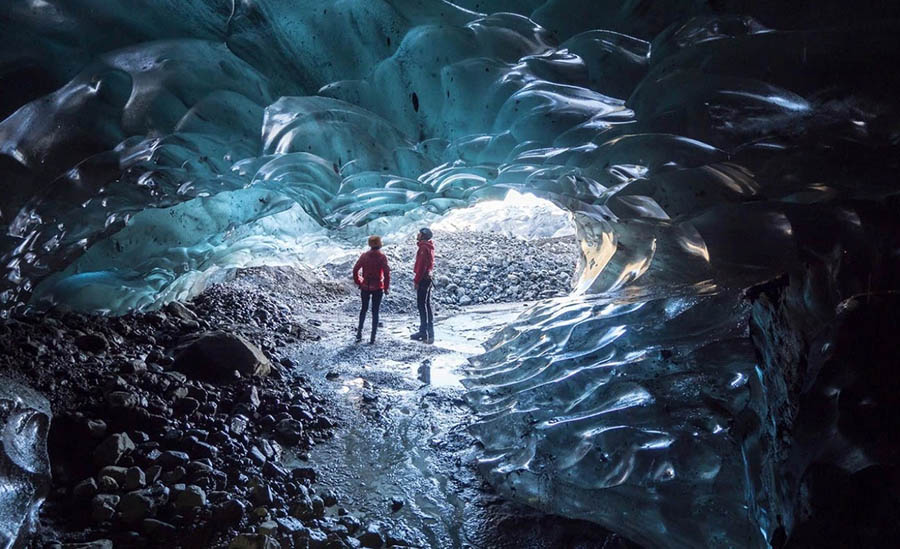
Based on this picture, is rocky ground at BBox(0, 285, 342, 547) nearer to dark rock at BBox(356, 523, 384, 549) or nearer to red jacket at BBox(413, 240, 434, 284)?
dark rock at BBox(356, 523, 384, 549)

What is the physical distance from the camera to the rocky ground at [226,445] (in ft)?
8.68

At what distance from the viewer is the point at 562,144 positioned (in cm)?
306

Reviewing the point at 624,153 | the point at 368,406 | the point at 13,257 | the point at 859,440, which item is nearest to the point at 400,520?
the point at 368,406

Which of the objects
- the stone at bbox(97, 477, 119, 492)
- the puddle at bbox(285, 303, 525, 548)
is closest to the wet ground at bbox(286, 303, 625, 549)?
the puddle at bbox(285, 303, 525, 548)

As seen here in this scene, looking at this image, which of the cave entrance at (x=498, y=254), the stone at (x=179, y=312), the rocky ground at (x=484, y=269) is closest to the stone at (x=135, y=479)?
the stone at (x=179, y=312)

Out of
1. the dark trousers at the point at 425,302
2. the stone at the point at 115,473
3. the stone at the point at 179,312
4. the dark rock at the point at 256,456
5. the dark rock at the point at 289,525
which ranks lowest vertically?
the dark trousers at the point at 425,302

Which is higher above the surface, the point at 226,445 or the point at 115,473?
the point at 115,473

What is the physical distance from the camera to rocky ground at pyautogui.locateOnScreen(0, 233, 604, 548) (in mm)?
2645

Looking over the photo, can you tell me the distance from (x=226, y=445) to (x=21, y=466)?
1.10 metres

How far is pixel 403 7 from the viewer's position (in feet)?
8.53

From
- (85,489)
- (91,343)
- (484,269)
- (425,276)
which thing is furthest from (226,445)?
(484,269)

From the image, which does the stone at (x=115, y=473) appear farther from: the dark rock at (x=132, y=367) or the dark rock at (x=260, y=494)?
the dark rock at (x=132, y=367)

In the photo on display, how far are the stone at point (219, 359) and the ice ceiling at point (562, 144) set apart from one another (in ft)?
4.00

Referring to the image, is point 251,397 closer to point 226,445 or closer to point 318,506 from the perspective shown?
point 226,445
